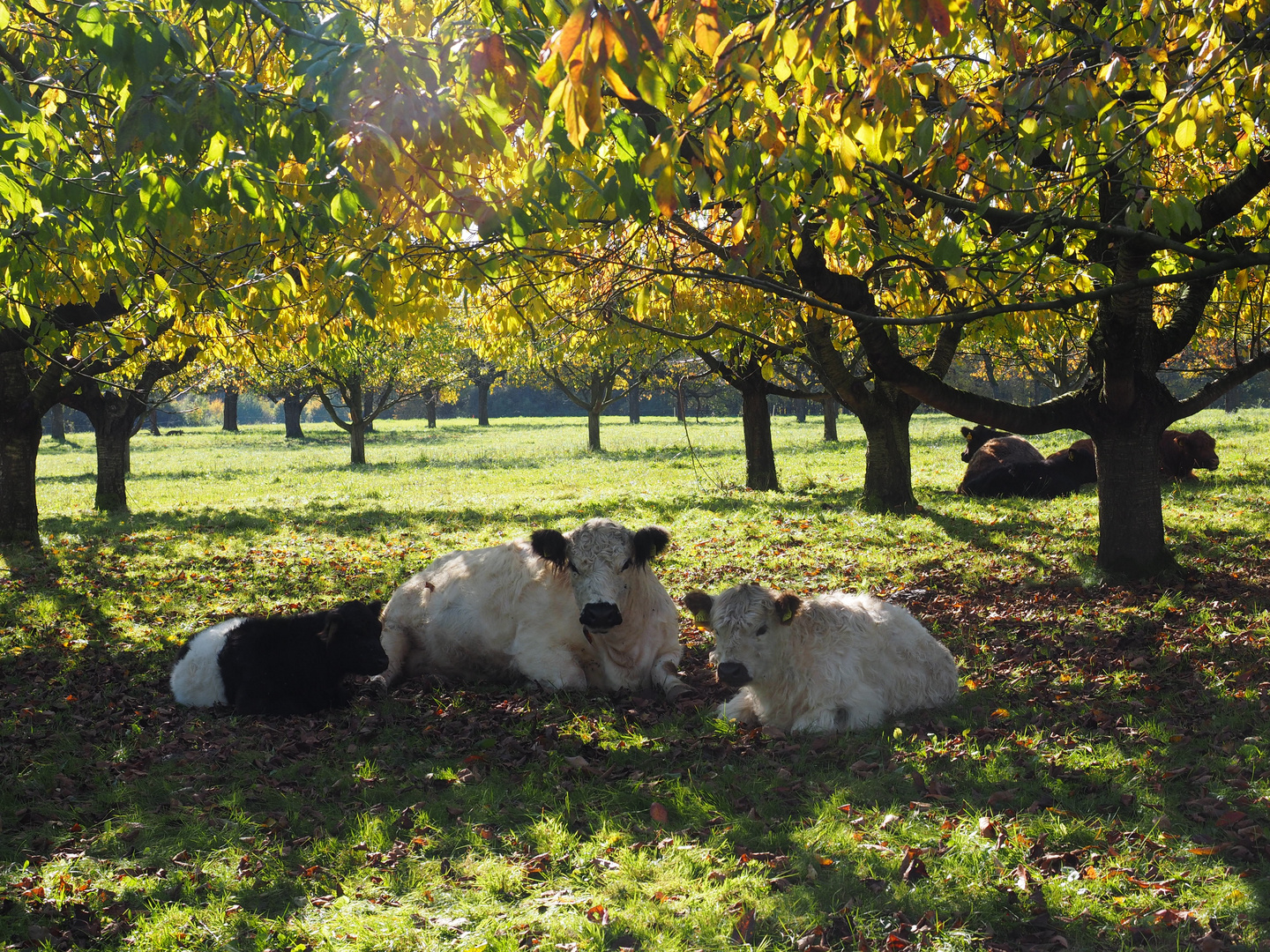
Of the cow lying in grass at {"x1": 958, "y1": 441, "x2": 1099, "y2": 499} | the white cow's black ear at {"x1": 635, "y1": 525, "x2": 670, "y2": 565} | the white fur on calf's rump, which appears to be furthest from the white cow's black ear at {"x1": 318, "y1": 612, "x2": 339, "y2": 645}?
the cow lying in grass at {"x1": 958, "y1": 441, "x2": 1099, "y2": 499}

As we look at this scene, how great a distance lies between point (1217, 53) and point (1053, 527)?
966 cm

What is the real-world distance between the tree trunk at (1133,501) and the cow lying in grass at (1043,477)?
702 centimetres

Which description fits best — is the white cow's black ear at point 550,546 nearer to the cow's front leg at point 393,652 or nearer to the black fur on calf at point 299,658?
the black fur on calf at point 299,658

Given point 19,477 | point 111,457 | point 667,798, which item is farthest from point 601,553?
point 111,457

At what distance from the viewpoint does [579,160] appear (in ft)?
24.1

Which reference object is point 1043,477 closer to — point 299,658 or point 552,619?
point 552,619

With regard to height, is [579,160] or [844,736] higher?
[579,160]

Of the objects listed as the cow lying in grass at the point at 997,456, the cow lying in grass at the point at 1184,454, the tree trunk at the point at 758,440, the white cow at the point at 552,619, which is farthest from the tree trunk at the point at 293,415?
the white cow at the point at 552,619

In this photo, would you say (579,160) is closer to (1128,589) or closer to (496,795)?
(496,795)

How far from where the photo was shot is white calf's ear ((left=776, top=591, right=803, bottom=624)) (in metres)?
6.57

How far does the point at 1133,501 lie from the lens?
32.0 feet

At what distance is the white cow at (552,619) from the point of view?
7.44 metres

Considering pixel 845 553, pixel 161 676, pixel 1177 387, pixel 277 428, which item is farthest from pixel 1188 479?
pixel 277 428

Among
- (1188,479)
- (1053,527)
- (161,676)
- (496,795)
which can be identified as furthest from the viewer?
(1188,479)
